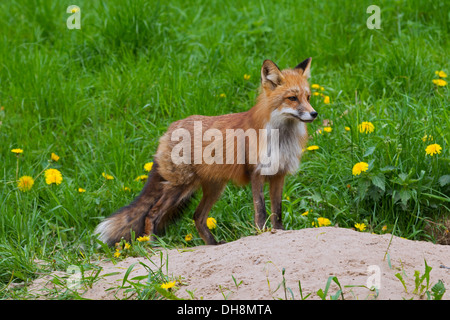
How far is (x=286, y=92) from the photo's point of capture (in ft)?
15.7

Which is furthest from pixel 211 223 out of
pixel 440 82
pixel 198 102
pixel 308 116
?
pixel 440 82

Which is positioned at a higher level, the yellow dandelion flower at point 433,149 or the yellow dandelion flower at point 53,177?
the yellow dandelion flower at point 433,149

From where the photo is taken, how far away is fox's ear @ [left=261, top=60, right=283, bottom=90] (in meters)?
4.86

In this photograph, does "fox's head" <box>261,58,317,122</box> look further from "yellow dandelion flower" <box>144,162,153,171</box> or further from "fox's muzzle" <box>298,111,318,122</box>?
"yellow dandelion flower" <box>144,162,153,171</box>

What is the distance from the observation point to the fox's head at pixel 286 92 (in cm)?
472

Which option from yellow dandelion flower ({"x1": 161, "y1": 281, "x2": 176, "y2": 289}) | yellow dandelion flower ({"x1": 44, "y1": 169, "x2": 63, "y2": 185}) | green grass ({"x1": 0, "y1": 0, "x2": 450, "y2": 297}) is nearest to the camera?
yellow dandelion flower ({"x1": 161, "y1": 281, "x2": 176, "y2": 289})

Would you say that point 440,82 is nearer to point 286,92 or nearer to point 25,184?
point 286,92

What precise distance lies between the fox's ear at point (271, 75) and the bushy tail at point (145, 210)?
1.23m

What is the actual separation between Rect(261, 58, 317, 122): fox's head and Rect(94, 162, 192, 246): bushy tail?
1.17m

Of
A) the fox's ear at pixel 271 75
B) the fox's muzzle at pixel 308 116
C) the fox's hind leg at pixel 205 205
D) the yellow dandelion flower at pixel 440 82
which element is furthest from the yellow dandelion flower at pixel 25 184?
the yellow dandelion flower at pixel 440 82

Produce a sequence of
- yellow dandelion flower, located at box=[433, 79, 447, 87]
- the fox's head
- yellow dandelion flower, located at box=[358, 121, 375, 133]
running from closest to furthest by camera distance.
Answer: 1. the fox's head
2. yellow dandelion flower, located at box=[358, 121, 375, 133]
3. yellow dandelion flower, located at box=[433, 79, 447, 87]

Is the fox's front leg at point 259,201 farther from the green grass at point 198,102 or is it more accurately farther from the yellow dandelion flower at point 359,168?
the yellow dandelion flower at point 359,168

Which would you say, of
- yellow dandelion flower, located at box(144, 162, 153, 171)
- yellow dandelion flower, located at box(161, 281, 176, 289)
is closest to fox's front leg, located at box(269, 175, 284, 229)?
yellow dandelion flower, located at box(144, 162, 153, 171)

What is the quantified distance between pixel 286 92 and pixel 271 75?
213 mm
